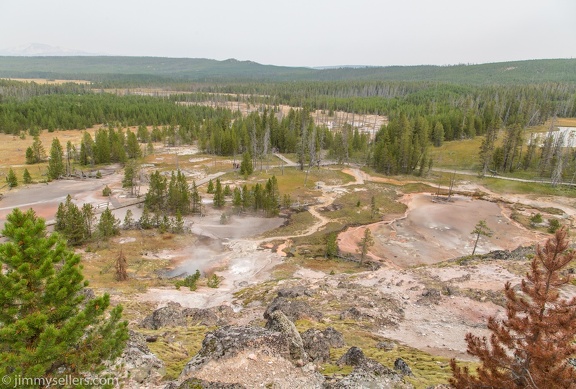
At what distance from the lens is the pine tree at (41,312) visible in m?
9.91

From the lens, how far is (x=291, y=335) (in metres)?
16.9

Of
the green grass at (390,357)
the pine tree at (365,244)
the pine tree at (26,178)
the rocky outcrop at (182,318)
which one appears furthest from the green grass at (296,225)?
the pine tree at (26,178)

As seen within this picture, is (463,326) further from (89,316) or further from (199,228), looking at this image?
(199,228)

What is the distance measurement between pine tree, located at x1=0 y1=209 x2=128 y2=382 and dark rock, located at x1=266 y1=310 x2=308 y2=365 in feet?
25.1

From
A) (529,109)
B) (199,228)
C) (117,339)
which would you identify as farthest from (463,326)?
(529,109)

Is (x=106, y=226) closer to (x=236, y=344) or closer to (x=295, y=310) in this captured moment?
(x=295, y=310)

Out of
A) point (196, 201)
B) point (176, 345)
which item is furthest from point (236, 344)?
point (196, 201)

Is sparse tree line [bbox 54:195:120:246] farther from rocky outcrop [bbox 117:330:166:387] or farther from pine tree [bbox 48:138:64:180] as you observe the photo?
pine tree [bbox 48:138:64:180]

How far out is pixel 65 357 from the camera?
1102 cm

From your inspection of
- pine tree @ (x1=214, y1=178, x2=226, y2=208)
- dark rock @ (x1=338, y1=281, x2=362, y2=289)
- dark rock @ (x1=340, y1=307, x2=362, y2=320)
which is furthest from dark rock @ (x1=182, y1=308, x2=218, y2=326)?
pine tree @ (x1=214, y1=178, x2=226, y2=208)

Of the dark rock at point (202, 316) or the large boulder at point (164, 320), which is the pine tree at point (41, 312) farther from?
the dark rock at point (202, 316)

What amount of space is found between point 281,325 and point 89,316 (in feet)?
29.4

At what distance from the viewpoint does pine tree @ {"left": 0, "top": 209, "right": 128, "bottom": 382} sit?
9914 mm

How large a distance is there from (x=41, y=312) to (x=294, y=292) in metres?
24.5
